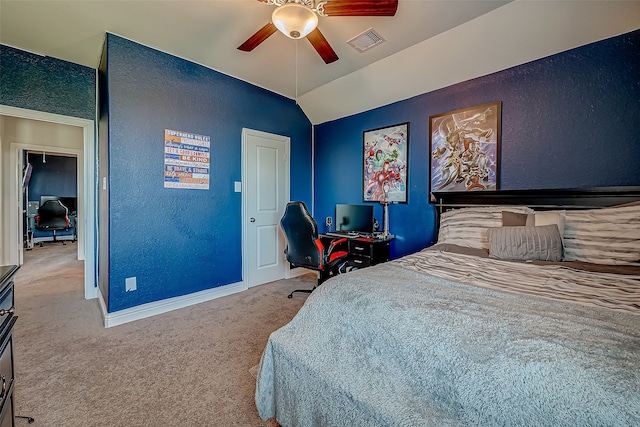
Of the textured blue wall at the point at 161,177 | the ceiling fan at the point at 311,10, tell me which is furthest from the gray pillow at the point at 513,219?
the textured blue wall at the point at 161,177

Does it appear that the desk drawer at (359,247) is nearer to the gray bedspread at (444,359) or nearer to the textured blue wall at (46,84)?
the gray bedspread at (444,359)

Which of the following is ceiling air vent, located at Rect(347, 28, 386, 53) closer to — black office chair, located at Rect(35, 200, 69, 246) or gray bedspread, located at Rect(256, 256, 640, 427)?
gray bedspread, located at Rect(256, 256, 640, 427)

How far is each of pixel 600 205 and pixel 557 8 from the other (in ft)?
5.06

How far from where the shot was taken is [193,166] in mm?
3033

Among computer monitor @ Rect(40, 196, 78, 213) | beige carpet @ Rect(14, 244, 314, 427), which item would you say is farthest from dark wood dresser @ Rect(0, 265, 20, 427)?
computer monitor @ Rect(40, 196, 78, 213)

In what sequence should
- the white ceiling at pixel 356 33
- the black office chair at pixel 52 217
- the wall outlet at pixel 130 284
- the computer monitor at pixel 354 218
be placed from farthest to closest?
1. the black office chair at pixel 52 217
2. the computer monitor at pixel 354 218
3. the wall outlet at pixel 130 284
4. the white ceiling at pixel 356 33

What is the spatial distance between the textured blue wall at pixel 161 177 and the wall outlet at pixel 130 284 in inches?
1.1

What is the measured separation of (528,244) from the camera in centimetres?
186

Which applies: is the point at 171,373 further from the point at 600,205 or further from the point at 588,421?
the point at 600,205

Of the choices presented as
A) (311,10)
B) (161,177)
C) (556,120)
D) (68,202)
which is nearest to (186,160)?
(161,177)

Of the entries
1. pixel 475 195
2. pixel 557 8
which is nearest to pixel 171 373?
pixel 475 195

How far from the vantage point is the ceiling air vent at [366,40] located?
2.45 m

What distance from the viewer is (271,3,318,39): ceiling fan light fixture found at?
1646mm

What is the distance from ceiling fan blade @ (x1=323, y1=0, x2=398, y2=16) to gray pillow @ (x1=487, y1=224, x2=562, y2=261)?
172cm
